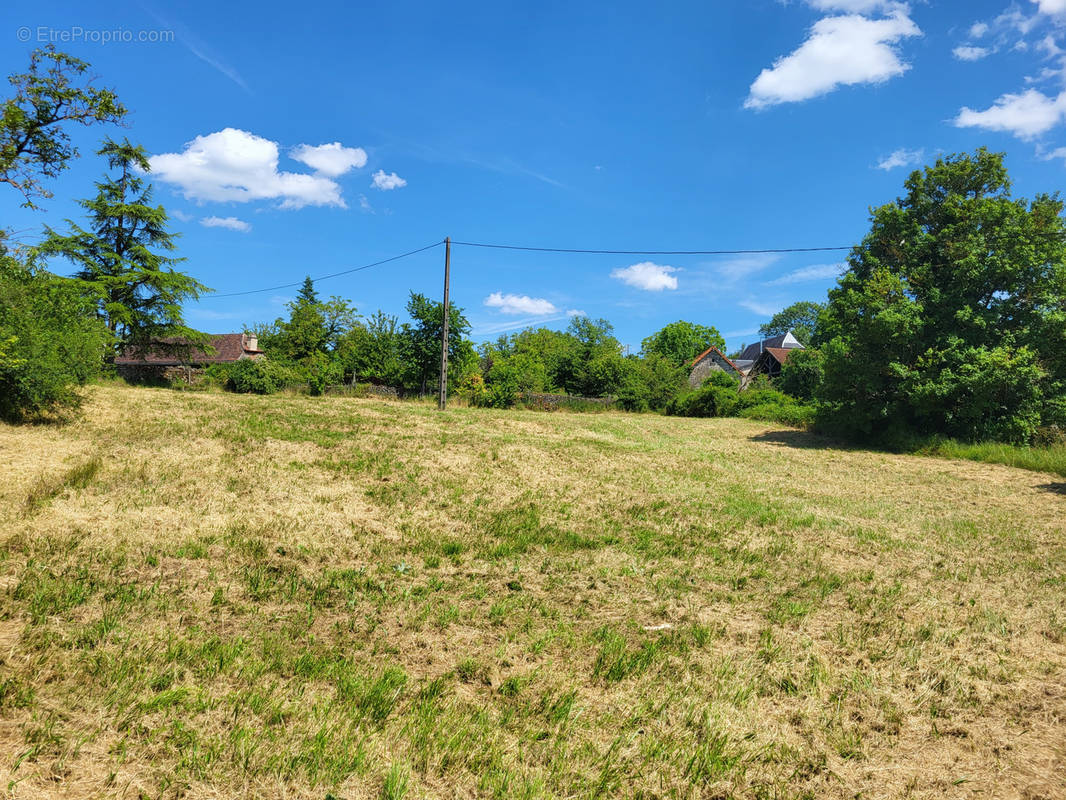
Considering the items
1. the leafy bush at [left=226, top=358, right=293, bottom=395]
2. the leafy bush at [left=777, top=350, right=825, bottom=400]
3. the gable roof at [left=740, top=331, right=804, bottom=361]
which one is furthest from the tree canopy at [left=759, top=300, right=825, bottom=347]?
the leafy bush at [left=226, top=358, right=293, bottom=395]

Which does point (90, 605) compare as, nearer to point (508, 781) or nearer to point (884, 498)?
point (508, 781)

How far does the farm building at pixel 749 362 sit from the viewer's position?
58.6 m

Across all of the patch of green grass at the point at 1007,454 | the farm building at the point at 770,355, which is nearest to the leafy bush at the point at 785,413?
the patch of green grass at the point at 1007,454

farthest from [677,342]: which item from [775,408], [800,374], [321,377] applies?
[321,377]

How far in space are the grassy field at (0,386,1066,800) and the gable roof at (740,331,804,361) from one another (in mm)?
65551

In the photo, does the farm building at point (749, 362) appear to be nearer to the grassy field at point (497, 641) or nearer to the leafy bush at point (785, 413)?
the leafy bush at point (785, 413)

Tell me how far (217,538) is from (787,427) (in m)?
27.9

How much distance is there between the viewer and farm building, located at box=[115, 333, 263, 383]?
3594 cm

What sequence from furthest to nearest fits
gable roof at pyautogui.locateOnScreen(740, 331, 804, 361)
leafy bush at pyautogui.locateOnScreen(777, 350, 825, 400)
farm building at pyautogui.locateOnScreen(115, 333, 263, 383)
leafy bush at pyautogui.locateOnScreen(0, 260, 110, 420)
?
gable roof at pyautogui.locateOnScreen(740, 331, 804, 361)
leafy bush at pyautogui.locateOnScreen(777, 350, 825, 400)
farm building at pyautogui.locateOnScreen(115, 333, 263, 383)
leafy bush at pyautogui.locateOnScreen(0, 260, 110, 420)

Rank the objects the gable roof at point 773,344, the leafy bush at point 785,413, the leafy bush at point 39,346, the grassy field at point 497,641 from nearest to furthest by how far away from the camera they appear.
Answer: the grassy field at point 497,641 → the leafy bush at point 39,346 → the leafy bush at point 785,413 → the gable roof at point 773,344

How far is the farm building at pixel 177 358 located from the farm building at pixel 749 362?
142ft

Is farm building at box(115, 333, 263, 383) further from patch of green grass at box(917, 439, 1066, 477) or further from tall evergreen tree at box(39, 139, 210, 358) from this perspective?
patch of green grass at box(917, 439, 1066, 477)

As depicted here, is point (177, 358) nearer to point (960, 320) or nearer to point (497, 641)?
point (497, 641)

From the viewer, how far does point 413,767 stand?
275 centimetres
